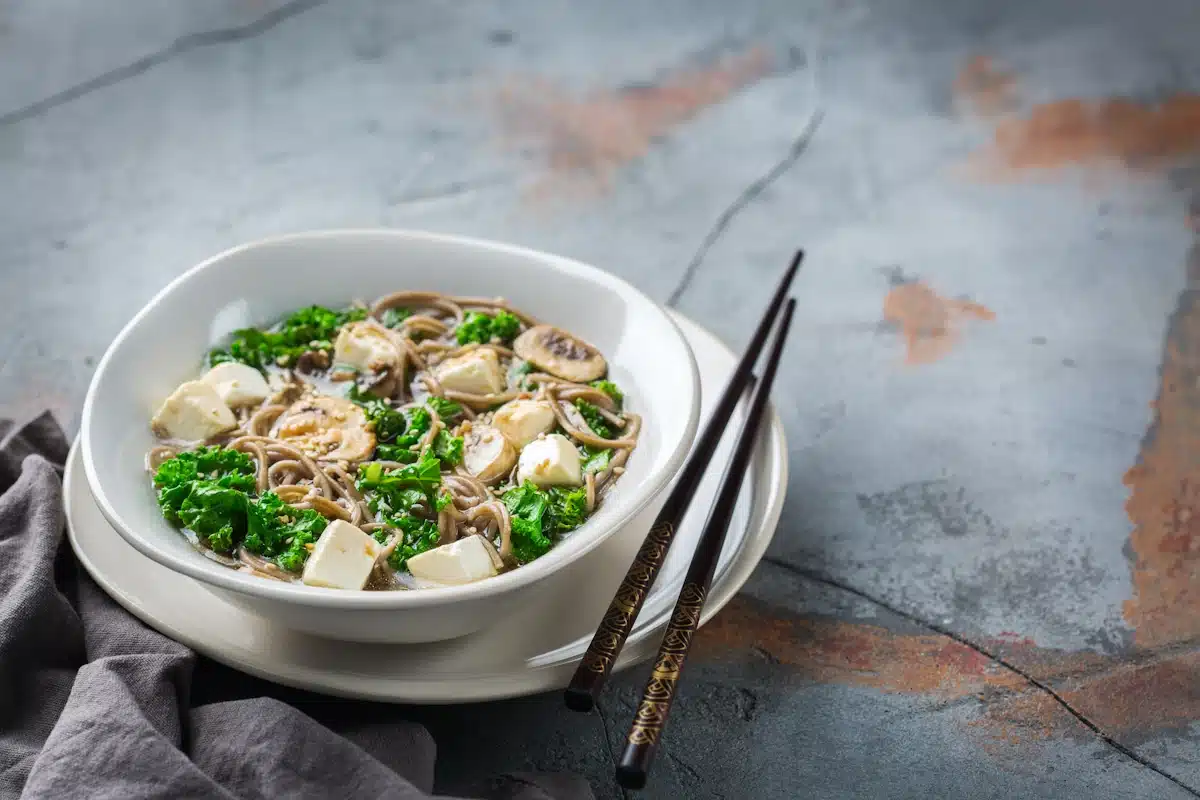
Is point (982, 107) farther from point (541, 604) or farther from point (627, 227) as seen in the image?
point (541, 604)

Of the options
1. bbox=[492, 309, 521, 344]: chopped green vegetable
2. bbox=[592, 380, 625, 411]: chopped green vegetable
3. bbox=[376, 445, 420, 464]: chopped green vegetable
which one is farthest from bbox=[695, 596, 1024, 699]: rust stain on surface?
bbox=[492, 309, 521, 344]: chopped green vegetable

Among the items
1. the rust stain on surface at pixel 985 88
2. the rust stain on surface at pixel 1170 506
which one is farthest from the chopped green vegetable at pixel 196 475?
the rust stain on surface at pixel 985 88

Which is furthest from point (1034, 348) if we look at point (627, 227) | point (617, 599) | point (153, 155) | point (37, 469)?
point (153, 155)

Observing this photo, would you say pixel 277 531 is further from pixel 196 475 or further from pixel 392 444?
pixel 392 444

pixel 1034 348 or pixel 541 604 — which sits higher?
pixel 541 604

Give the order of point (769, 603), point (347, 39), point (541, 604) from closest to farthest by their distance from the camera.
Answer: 1. point (541, 604)
2. point (769, 603)
3. point (347, 39)

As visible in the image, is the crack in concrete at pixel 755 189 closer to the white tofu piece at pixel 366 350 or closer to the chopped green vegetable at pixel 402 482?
the white tofu piece at pixel 366 350

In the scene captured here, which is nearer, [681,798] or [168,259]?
[681,798]
